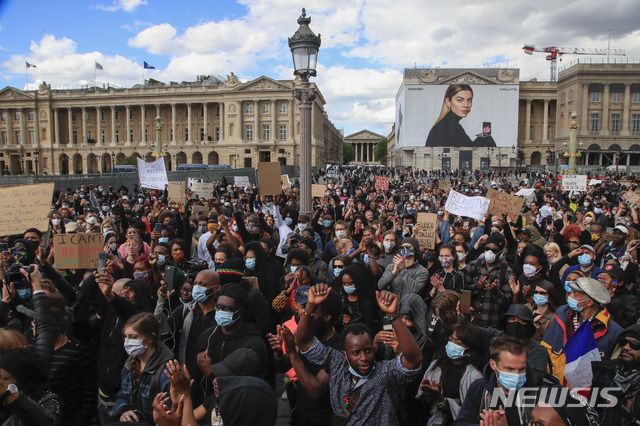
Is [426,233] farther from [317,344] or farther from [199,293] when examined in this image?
[317,344]

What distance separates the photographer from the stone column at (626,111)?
222ft

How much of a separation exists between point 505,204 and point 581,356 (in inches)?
203

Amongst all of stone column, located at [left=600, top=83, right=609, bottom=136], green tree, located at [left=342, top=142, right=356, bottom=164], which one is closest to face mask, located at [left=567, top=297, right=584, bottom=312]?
stone column, located at [left=600, top=83, right=609, bottom=136]

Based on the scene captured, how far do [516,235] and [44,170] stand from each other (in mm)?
90803

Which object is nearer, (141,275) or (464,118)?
(141,275)

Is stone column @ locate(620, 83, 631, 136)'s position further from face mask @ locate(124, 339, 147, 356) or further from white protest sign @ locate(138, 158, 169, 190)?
face mask @ locate(124, 339, 147, 356)

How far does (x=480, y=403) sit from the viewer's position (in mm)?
2730

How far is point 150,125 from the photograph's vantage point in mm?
82438

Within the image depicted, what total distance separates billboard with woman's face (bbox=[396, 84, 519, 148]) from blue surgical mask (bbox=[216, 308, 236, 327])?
6518cm

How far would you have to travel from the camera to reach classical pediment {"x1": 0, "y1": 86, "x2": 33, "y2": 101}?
266 feet

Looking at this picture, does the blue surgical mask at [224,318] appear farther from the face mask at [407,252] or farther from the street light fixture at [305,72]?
the street light fixture at [305,72]

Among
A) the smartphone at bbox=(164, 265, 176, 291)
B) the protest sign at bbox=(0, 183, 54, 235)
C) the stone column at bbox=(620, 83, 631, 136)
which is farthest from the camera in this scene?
the stone column at bbox=(620, 83, 631, 136)

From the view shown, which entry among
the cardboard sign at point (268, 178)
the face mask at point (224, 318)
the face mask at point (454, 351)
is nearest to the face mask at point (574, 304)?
the face mask at point (454, 351)

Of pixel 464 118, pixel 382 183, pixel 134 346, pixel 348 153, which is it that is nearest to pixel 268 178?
pixel 382 183
